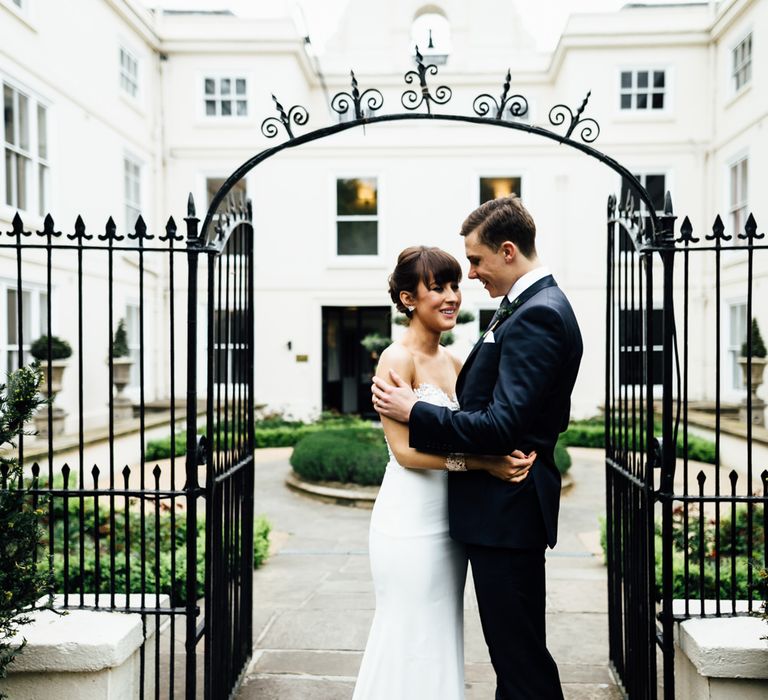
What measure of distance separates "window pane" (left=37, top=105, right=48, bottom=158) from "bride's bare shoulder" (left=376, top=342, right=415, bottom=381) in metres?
10.3

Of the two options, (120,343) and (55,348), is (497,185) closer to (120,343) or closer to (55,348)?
(120,343)

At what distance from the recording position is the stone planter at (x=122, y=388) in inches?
492

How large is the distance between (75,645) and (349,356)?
14.5m

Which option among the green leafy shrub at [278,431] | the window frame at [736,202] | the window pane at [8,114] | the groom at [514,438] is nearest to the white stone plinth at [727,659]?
the groom at [514,438]

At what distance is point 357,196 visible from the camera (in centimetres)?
1636

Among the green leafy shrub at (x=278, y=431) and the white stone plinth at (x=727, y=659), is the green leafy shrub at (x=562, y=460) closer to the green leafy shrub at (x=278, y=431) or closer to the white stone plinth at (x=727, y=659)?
the green leafy shrub at (x=278, y=431)

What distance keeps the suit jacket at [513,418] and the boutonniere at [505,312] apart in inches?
0.5

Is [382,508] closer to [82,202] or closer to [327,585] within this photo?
[327,585]

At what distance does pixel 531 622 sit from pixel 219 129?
49.8 feet

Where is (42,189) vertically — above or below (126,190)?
below

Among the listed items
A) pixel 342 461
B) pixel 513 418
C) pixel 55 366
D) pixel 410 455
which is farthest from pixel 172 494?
pixel 55 366

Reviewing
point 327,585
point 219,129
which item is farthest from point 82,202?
point 327,585

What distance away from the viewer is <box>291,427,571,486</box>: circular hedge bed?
9.41 m

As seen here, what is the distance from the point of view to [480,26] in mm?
18156
